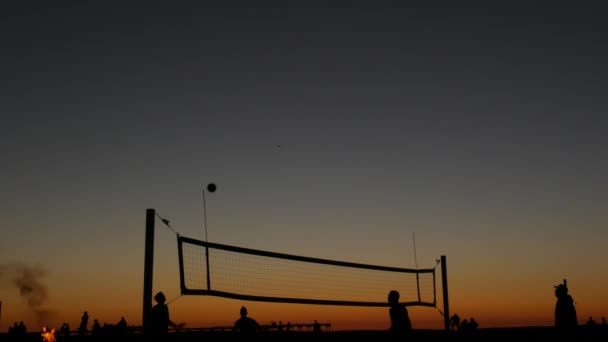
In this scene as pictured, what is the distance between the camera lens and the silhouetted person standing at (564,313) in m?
12.7

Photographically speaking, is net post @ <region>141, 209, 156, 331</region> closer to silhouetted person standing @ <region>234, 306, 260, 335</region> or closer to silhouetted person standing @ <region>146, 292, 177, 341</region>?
silhouetted person standing @ <region>146, 292, 177, 341</region>

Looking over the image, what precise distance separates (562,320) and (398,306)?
124 inches

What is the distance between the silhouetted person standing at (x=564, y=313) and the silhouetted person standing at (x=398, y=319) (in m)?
2.90

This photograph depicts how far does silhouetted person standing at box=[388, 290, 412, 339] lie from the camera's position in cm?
1252

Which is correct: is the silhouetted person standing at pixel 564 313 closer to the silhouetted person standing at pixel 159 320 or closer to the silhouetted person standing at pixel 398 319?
the silhouetted person standing at pixel 398 319

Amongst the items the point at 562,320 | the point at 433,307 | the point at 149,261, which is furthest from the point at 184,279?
the point at 433,307

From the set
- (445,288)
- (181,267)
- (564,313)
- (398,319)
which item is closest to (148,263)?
(181,267)

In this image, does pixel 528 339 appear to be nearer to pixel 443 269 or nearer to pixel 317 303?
pixel 443 269

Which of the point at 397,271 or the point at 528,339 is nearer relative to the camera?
the point at 528,339

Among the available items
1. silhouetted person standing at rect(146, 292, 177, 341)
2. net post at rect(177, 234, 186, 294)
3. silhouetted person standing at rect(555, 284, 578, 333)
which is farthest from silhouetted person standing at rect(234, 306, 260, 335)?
silhouetted person standing at rect(555, 284, 578, 333)

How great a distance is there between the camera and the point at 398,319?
41.1 feet

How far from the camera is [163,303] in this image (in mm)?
14430

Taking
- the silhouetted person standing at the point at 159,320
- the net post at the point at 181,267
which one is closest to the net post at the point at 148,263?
the net post at the point at 181,267

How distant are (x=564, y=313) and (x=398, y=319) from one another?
3174 mm
